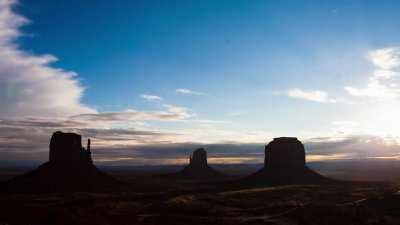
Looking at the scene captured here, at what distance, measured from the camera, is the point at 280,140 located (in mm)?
165625

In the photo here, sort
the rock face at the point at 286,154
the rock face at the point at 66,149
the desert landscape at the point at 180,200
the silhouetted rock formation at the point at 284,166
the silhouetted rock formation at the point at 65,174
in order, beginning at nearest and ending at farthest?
the desert landscape at the point at 180,200, the silhouetted rock formation at the point at 65,174, the rock face at the point at 66,149, the silhouetted rock formation at the point at 284,166, the rock face at the point at 286,154

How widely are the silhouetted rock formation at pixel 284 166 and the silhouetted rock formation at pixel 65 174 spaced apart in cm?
4887

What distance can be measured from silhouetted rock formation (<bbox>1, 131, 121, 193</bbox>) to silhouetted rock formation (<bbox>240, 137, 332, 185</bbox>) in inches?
1924

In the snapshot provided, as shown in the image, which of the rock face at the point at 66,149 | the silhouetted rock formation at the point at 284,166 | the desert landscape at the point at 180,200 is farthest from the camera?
the silhouetted rock formation at the point at 284,166

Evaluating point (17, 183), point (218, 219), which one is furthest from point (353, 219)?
point (17, 183)

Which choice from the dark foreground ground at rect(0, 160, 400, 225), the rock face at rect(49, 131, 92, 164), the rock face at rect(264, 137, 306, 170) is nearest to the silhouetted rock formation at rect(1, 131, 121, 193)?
the rock face at rect(49, 131, 92, 164)

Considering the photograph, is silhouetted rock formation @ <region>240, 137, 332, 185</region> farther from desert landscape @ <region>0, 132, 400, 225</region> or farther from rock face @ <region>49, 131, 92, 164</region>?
rock face @ <region>49, 131, 92, 164</region>

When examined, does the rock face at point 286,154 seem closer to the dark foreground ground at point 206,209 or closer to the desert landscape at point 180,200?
the desert landscape at point 180,200

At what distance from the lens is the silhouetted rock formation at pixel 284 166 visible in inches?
6191

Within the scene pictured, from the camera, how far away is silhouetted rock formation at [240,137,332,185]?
157250 millimetres

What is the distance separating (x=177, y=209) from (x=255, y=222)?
60.9ft

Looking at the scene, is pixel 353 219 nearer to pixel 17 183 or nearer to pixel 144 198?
pixel 144 198

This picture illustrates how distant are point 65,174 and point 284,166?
71580 mm

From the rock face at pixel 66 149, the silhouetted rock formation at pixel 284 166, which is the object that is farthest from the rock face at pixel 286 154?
the rock face at pixel 66 149
